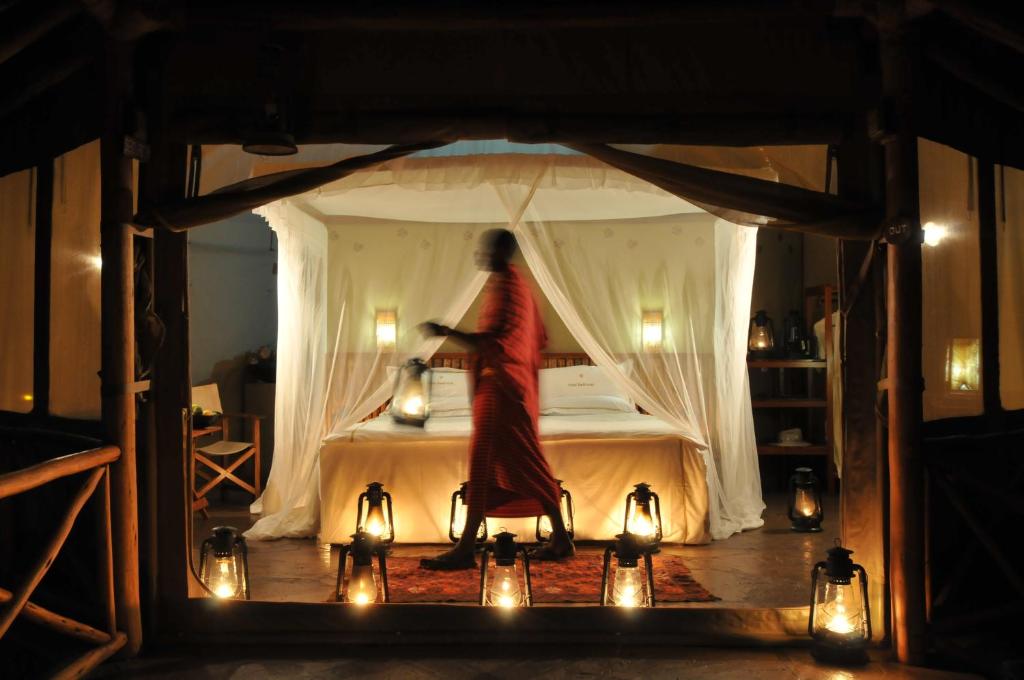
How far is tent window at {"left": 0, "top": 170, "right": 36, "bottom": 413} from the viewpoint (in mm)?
4352

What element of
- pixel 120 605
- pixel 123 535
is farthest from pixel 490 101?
pixel 120 605

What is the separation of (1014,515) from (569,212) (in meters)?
3.41

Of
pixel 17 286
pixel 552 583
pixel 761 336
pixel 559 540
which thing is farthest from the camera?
pixel 761 336

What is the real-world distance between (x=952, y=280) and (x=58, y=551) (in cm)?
384

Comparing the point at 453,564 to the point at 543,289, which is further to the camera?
the point at 543,289

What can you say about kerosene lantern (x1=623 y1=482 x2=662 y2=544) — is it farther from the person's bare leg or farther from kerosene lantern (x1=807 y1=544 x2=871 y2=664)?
kerosene lantern (x1=807 y1=544 x2=871 y2=664)

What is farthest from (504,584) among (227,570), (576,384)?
(576,384)

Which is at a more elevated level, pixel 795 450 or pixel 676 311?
pixel 676 311

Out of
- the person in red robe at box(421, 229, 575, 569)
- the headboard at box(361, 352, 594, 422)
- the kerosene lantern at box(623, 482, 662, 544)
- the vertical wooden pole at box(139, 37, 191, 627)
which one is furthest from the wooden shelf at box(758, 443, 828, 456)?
the vertical wooden pole at box(139, 37, 191, 627)

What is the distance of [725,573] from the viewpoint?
16.0ft

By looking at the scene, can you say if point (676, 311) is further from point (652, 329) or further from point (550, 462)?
point (550, 462)

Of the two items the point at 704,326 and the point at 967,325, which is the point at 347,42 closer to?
the point at 967,325

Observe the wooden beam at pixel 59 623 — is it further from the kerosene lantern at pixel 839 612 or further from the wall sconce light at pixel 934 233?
the wall sconce light at pixel 934 233

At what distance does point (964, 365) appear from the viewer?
4.02 m
